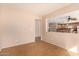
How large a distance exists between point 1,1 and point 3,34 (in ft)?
11.4

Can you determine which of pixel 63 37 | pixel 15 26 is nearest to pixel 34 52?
pixel 63 37

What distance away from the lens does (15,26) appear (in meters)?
4.78

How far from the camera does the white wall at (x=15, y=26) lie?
13.6ft

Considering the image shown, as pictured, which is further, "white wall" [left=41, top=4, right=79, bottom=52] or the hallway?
"white wall" [left=41, top=4, right=79, bottom=52]

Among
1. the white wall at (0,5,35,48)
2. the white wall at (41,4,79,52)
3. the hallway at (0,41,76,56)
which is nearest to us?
the hallway at (0,41,76,56)

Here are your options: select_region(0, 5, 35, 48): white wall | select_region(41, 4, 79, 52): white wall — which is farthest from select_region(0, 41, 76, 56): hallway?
select_region(0, 5, 35, 48): white wall

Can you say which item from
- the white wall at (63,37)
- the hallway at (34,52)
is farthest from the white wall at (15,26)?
the white wall at (63,37)

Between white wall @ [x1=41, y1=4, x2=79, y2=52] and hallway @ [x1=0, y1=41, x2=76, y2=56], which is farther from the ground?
white wall @ [x1=41, y1=4, x2=79, y2=52]

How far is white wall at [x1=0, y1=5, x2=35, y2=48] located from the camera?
164 inches

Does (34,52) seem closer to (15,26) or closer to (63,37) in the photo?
(63,37)

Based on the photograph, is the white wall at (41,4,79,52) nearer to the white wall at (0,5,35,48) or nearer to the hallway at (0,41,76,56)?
the hallway at (0,41,76,56)

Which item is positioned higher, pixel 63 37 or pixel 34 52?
pixel 63 37

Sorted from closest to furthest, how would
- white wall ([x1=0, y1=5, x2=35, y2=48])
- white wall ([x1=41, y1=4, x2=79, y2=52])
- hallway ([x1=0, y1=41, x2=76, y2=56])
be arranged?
hallway ([x1=0, y1=41, x2=76, y2=56]) < white wall ([x1=41, y1=4, x2=79, y2=52]) < white wall ([x1=0, y1=5, x2=35, y2=48])

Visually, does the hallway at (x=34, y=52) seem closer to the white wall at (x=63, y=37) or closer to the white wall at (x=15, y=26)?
the white wall at (x=63, y=37)
